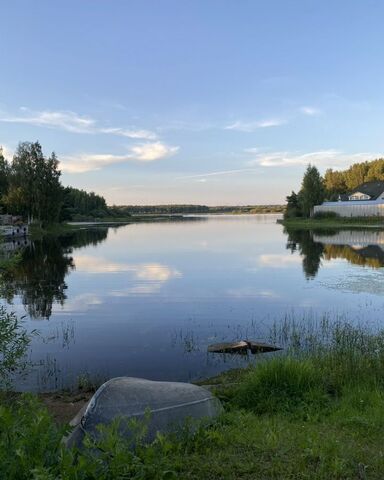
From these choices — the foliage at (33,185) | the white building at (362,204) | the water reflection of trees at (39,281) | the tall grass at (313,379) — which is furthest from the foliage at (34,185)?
the tall grass at (313,379)

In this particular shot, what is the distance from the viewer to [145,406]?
602 cm

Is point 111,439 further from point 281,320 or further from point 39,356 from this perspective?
point 281,320

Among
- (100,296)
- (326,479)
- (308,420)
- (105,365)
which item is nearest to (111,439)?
(326,479)

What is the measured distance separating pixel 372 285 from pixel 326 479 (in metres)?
19.3

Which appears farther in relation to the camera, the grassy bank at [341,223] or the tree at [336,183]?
the tree at [336,183]

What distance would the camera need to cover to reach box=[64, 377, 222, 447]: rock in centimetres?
563

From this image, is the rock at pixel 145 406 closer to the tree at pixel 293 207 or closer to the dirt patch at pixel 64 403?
the dirt patch at pixel 64 403

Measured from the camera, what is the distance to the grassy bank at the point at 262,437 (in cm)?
389

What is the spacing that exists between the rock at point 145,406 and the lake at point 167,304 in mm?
3787

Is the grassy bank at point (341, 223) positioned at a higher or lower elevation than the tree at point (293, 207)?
lower

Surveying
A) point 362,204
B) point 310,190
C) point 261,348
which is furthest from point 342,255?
point 310,190

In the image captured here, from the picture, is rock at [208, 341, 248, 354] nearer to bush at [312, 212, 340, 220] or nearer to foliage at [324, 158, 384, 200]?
bush at [312, 212, 340, 220]

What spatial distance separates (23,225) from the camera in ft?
232

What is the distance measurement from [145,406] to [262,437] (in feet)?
5.40
